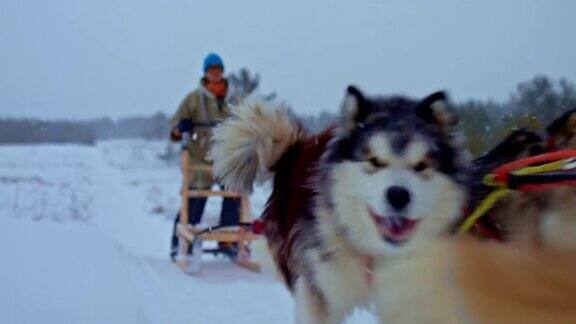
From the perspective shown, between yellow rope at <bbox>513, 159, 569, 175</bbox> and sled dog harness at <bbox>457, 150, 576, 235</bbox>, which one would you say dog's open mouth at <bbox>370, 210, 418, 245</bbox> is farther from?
yellow rope at <bbox>513, 159, 569, 175</bbox>

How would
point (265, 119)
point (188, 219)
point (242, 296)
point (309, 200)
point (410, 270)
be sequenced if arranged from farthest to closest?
point (188, 219), point (242, 296), point (265, 119), point (309, 200), point (410, 270)

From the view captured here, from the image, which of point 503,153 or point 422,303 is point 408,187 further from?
point 422,303

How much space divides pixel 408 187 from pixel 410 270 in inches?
59.3

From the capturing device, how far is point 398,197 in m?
2.31

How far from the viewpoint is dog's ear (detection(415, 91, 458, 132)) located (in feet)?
8.22

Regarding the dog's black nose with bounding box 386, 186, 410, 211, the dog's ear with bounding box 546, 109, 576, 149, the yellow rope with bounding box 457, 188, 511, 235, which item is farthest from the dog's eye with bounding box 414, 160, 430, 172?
the dog's ear with bounding box 546, 109, 576, 149

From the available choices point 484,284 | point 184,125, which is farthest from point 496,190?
point 184,125

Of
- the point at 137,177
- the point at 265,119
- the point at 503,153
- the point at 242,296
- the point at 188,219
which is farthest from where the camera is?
the point at 137,177

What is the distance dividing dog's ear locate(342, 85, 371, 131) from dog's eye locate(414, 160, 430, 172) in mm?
306

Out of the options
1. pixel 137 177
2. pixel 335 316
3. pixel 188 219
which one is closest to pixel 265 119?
pixel 335 316

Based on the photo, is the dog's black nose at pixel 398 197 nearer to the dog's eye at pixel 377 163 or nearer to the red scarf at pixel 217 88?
the dog's eye at pixel 377 163

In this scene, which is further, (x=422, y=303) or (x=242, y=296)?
(x=242, y=296)

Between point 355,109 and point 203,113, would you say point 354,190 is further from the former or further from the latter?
point 203,113

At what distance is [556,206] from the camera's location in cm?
202
